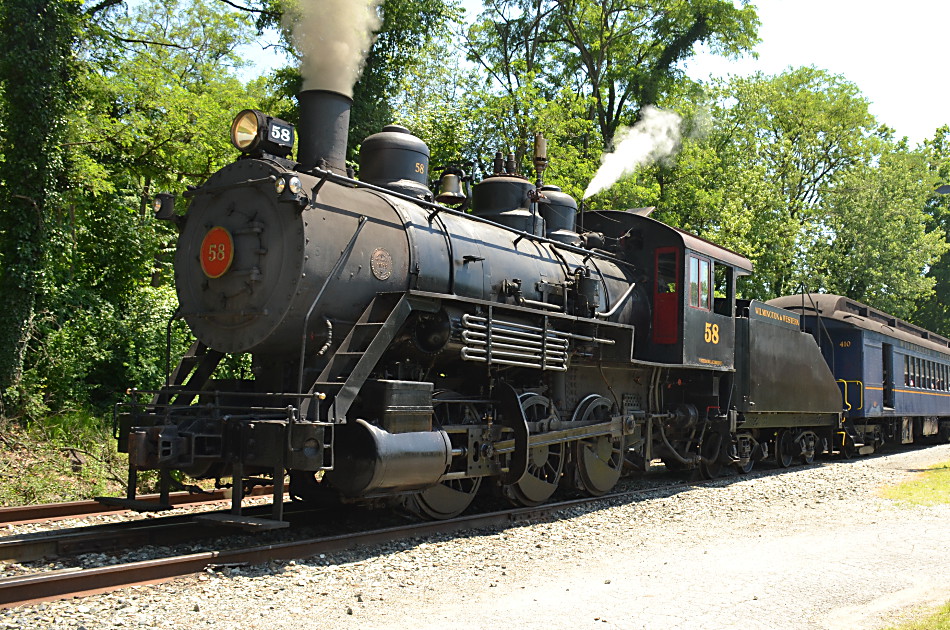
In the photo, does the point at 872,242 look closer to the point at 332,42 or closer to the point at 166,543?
the point at 332,42

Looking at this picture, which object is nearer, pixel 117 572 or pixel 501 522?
pixel 117 572

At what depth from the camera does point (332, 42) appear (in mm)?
8008

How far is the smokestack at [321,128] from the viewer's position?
7.67 m

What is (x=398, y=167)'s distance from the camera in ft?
28.6

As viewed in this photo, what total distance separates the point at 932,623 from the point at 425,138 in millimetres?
17273

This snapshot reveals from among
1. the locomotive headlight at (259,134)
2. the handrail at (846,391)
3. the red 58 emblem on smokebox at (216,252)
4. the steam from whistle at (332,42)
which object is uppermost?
the steam from whistle at (332,42)

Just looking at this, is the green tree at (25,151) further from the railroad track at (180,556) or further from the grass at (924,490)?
the grass at (924,490)

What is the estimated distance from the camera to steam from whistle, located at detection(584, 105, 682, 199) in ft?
54.9

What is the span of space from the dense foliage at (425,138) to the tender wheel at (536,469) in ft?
27.4

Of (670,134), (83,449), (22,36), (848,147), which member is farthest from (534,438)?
(848,147)

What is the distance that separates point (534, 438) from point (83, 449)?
716 cm

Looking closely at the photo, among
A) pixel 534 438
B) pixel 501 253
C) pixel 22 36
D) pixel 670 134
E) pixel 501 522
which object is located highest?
pixel 670 134

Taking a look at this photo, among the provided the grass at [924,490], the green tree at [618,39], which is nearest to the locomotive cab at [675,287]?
the grass at [924,490]

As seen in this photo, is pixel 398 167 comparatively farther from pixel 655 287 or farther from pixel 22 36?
pixel 22 36
